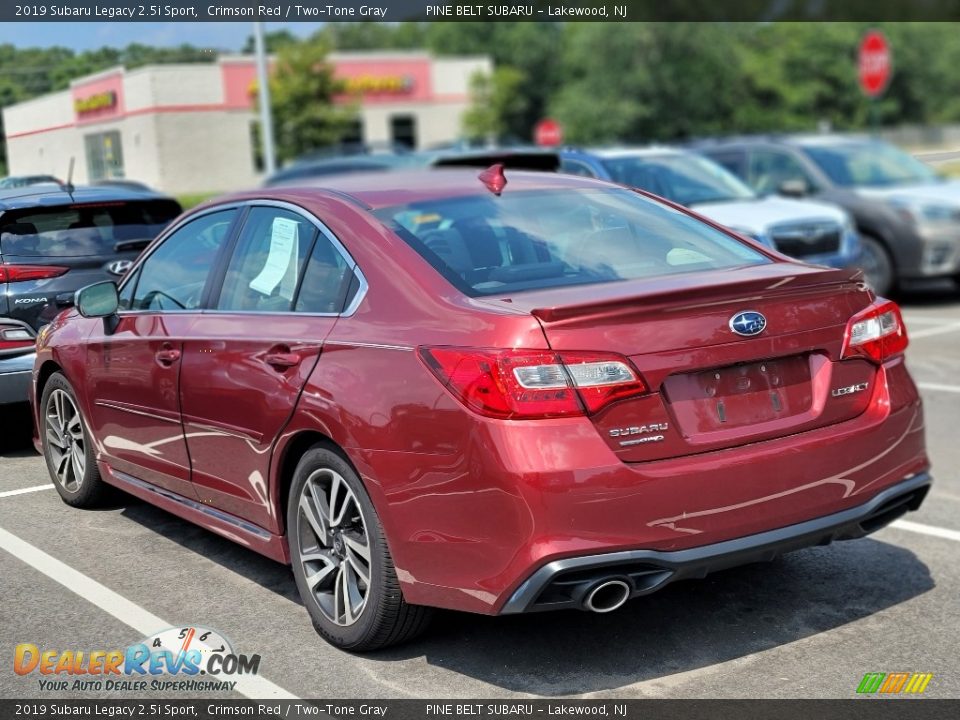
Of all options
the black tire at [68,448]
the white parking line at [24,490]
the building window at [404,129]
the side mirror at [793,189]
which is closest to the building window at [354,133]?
the building window at [404,129]

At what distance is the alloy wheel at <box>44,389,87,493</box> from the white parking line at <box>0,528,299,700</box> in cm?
47

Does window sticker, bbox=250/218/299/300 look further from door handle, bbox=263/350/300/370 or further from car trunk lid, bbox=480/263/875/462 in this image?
car trunk lid, bbox=480/263/875/462

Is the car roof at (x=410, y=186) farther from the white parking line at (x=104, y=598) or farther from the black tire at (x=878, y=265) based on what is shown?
the black tire at (x=878, y=265)

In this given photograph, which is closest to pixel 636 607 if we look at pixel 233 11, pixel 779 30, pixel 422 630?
pixel 422 630

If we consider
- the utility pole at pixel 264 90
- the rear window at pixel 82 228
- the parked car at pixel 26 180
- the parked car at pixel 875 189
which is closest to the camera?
the rear window at pixel 82 228

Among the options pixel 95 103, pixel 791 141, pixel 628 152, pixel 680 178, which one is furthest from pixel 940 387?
pixel 95 103

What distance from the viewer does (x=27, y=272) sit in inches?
291

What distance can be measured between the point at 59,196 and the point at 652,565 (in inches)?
209

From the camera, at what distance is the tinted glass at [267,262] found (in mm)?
4691

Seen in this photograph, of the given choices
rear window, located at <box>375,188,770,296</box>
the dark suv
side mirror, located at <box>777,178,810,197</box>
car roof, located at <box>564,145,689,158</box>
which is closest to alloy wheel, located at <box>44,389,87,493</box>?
the dark suv

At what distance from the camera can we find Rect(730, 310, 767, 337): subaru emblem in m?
3.96

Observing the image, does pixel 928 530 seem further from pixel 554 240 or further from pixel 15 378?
pixel 15 378

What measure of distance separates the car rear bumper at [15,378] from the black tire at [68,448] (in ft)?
2.24

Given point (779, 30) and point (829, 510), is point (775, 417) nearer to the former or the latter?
point (829, 510)
